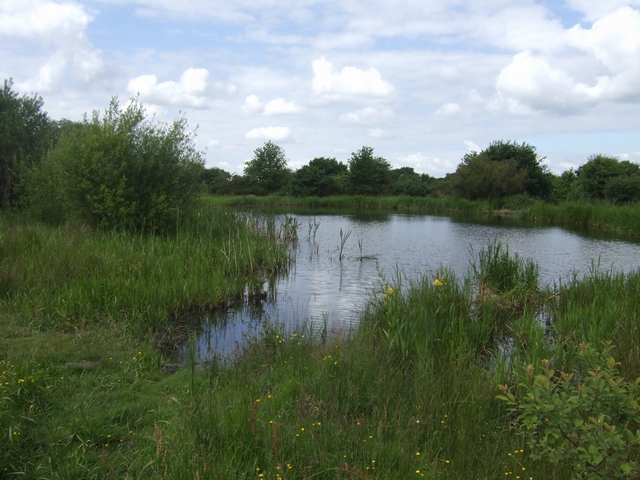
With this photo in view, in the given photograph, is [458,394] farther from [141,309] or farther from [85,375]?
[141,309]

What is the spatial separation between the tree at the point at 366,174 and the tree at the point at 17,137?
45.4 metres

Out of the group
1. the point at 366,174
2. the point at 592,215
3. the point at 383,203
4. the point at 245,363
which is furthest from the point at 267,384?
the point at 366,174

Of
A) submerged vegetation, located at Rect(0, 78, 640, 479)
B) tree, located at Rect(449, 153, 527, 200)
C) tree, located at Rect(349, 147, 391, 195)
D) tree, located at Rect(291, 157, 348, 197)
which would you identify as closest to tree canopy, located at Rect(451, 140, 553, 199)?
tree, located at Rect(449, 153, 527, 200)

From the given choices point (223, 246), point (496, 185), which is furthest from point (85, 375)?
point (496, 185)

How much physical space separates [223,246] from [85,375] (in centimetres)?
722

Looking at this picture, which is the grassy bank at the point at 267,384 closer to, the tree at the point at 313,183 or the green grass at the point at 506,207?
the green grass at the point at 506,207

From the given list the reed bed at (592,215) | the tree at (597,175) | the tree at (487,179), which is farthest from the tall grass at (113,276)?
the tree at (487,179)

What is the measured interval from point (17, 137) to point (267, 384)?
49.3 ft

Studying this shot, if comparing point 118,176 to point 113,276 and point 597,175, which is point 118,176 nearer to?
point 113,276

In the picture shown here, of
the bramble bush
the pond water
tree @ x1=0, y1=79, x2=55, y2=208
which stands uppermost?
tree @ x1=0, y1=79, x2=55, y2=208

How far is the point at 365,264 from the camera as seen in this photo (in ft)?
50.7

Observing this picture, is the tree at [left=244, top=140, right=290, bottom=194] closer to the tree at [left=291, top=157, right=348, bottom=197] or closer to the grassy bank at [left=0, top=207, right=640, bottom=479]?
the tree at [left=291, top=157, right=348, bottom=197]

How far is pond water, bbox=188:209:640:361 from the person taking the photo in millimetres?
8859

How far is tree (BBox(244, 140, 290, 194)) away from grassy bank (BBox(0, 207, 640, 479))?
5774 centimetres
